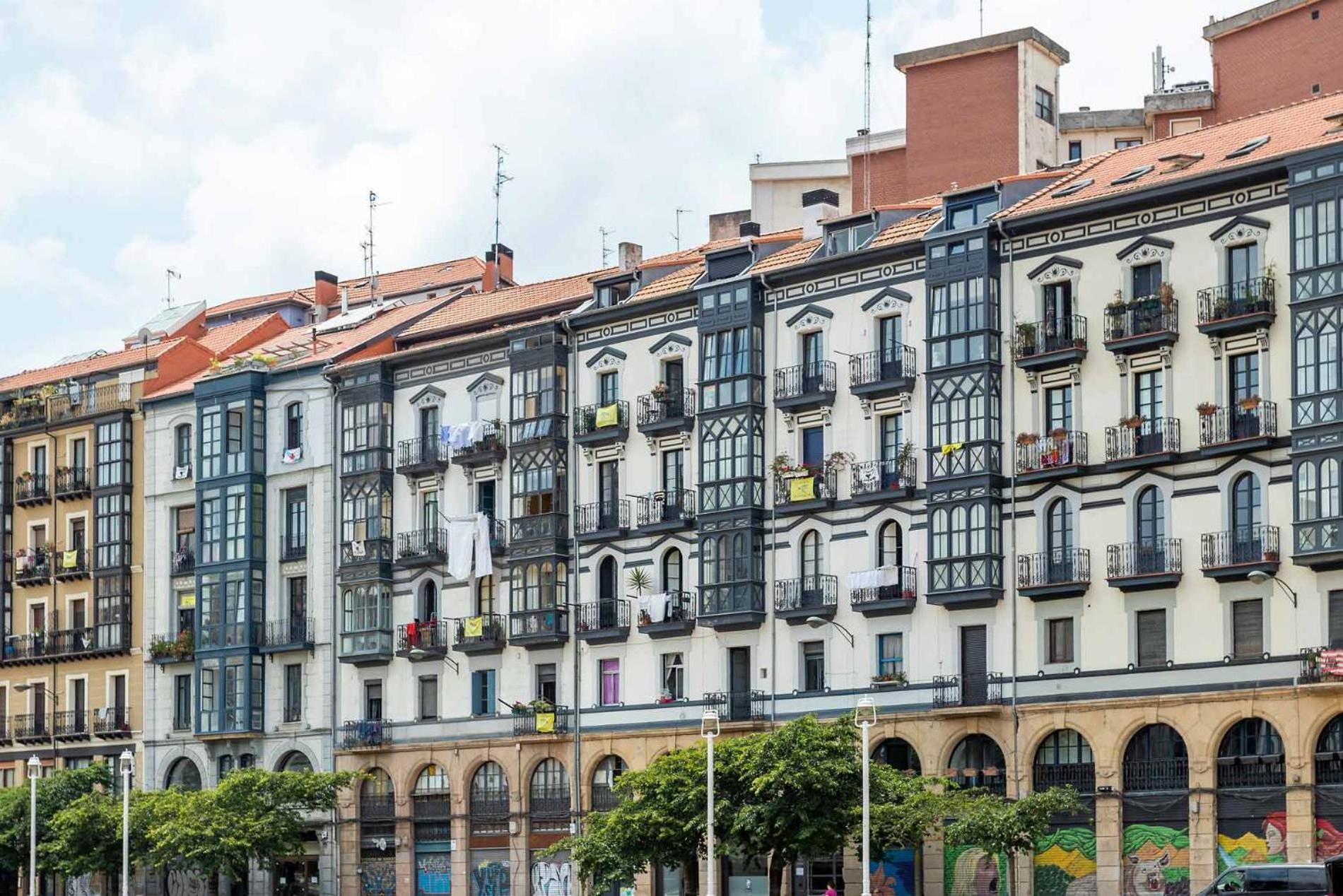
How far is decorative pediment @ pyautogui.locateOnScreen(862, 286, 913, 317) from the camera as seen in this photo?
68938mm

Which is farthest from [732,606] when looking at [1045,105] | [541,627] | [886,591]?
[1045,105]

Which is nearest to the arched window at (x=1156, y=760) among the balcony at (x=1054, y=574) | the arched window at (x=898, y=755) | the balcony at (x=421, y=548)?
the balcony at (x=1054, y=574)

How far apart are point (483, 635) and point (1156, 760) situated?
24.1m

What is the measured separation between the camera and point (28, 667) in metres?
94.6

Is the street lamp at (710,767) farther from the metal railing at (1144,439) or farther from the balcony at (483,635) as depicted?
the balcony at (483,635)

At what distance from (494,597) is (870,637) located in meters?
15.2

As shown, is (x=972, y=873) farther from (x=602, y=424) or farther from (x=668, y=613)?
(x=602, y=424)

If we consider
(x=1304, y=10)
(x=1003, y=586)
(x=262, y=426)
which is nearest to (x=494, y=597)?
(x=262, y=426)

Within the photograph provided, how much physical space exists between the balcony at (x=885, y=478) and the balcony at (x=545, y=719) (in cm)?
1288

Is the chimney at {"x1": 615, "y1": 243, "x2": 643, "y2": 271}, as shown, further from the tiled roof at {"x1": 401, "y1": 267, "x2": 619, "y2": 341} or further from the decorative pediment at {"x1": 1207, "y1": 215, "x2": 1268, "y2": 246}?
the decorative pediment at {"x1": 1207, "y1": 215, "x2": 1268, "y2": 246}

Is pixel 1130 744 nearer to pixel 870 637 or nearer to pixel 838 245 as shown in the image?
pixel 870 637

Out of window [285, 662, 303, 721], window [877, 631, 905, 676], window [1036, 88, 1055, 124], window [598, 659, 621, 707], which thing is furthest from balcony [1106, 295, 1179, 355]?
window [285, 662, 303, 721]

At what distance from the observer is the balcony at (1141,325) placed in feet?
206

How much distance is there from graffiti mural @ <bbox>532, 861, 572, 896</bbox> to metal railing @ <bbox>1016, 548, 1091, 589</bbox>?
1881cm
